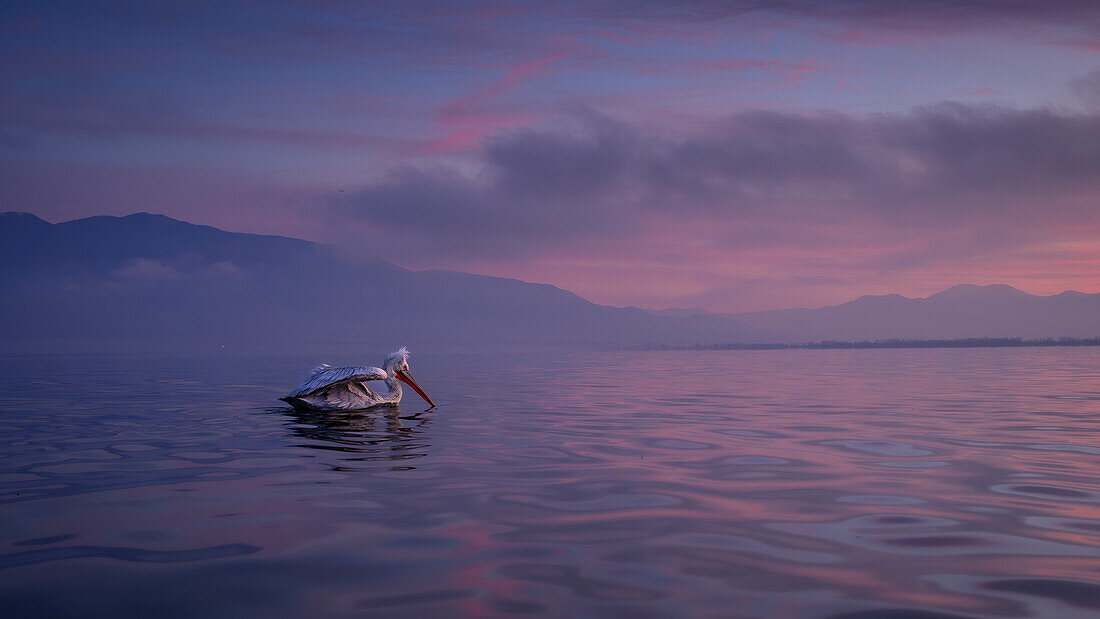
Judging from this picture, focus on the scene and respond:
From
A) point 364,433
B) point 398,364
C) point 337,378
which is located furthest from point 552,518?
point 398,364

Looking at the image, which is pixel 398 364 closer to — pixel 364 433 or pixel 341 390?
pixel 341 390

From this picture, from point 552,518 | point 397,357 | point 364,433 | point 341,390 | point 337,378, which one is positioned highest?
point 397,357

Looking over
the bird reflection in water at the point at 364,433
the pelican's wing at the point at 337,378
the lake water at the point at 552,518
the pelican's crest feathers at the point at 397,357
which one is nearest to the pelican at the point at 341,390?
the pelican's wing at the point at 337,378

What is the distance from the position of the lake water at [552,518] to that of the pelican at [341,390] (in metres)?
1.06

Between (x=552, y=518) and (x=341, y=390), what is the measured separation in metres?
11.4

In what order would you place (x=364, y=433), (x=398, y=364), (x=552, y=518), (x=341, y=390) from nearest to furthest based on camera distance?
(x=552, y=518)
(x=364, y=433)
(x=341, y=390)
(x=398, y=364)

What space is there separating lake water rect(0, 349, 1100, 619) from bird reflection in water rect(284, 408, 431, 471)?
11cm

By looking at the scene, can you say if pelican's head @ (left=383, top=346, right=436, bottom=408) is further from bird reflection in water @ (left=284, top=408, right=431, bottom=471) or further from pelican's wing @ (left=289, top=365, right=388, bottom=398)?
pelican's wing @ (left=289, top=365, right=388, bottom=398)

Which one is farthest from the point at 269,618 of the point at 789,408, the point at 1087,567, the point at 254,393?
the point at 254,393

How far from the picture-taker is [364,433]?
14.0 meters

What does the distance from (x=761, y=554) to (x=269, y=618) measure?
4.04 meters

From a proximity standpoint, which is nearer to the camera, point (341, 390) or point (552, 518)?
point (552, 518)

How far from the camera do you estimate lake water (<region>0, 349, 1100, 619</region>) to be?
5289 mm

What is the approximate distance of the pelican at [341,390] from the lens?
16.6m
